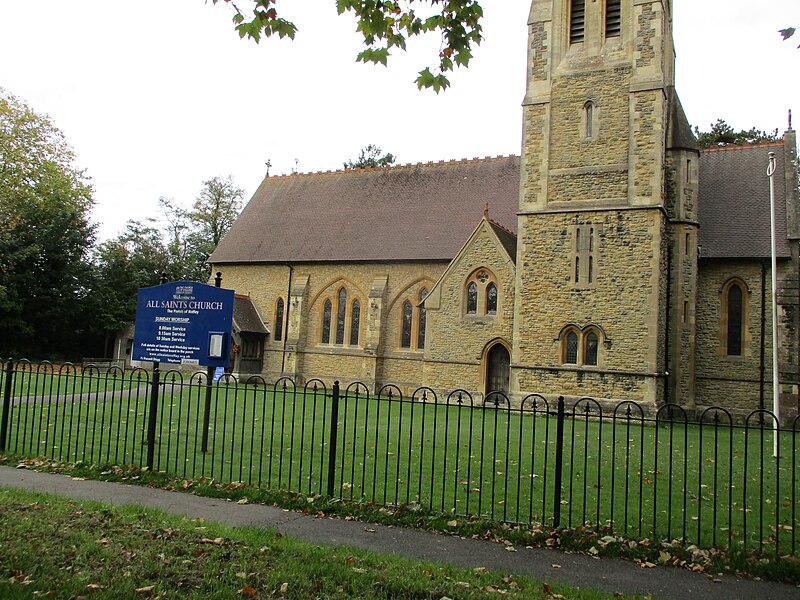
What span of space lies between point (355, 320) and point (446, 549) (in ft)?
79.3

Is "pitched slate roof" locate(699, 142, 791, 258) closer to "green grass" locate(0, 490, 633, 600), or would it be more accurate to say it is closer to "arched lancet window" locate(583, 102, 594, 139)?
"arched lancet window" locate(583, 102, 594, 139)

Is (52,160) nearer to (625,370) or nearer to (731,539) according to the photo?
(625,370)

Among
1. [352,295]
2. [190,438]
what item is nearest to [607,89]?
[352,295]

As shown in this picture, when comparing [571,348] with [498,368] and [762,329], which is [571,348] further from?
[762,329]

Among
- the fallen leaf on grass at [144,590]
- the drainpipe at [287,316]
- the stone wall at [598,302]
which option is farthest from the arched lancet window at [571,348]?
the fallen leaf on grass at [144,590]

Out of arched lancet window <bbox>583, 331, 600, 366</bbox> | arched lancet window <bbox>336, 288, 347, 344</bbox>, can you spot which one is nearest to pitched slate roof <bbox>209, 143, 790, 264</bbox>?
arched lancet window <bbox>336, 288, 347, 344</bbox>

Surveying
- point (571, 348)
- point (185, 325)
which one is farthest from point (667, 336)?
point (185, 325)

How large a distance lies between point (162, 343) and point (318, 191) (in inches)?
925

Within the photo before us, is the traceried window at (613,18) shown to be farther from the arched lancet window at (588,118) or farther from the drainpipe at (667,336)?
the drainpipe at (667,336)

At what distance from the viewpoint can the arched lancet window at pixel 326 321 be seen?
31.5 metres

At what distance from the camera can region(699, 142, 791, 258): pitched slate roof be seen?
23.1 meters

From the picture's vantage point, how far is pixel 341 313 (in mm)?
31156

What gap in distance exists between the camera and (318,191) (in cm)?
3466

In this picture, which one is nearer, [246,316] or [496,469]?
[496,469]
